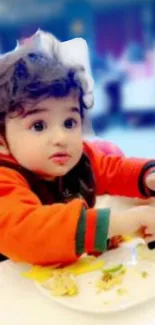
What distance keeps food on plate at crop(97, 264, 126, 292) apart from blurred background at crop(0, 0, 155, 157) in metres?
0.23

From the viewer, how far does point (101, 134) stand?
72 centimetres

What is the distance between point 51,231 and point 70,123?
0.48 feet

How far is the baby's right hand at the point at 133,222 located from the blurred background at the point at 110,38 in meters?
0.18

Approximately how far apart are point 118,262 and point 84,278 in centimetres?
5

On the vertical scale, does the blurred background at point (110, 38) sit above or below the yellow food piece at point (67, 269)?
above

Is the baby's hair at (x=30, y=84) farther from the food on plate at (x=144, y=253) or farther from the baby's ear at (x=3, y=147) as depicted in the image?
the food on plate at (x=144, y=253)

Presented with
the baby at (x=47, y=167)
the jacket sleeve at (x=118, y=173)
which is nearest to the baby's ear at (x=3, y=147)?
the baby at (x=47, y=167)

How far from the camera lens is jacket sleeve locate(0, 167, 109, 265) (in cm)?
51

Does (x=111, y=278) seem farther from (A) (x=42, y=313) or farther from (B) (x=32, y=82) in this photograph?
(B) (x=32, y=82)

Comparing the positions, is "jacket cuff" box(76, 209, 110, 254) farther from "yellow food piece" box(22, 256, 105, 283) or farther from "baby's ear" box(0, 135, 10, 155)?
"baby's ear" box(0, 135, 10, 155)

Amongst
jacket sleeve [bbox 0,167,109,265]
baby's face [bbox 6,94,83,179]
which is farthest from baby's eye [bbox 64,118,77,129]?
jacket sleeve [bbox 0,167,109,265]

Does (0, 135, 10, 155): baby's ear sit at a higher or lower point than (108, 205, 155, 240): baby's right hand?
higher

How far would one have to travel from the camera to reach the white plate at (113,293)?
477 mm

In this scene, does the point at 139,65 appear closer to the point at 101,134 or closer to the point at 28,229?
the point at 101,134
